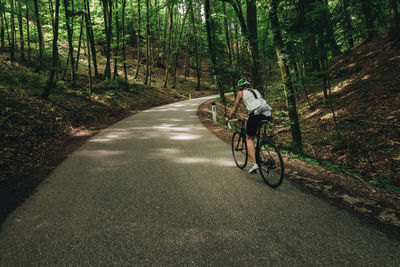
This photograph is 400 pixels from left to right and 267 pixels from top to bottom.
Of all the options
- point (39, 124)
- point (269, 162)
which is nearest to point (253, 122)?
point (269, 162)

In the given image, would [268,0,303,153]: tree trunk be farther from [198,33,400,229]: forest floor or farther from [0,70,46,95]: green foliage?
[0,70,46,95]: green foliage

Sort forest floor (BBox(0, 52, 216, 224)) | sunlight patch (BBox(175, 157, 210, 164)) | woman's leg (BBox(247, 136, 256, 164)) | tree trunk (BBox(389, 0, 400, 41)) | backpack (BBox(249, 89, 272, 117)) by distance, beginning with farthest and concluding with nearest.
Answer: tree trunk (BBox(389, 0, 400, 41)) → sunlight patch (BBox(175, 157, 210, 164)) → forest floor (BBox(0, 52, 216, 224)) → woman's leg (BBox(247, 136, 256, 164)) → backpack (BBox(249, 89, 272, 117))

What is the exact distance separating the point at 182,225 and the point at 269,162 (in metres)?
2.27

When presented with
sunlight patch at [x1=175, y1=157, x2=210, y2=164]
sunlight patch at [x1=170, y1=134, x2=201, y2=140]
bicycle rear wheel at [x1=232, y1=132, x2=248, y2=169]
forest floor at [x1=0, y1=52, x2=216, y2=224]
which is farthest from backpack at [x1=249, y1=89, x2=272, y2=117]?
forest floor at [x1=0, y1=52, x2=216, y2=224]

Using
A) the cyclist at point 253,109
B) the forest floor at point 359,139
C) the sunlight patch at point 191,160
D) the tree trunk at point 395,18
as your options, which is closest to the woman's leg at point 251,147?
the cyclist at point 253,109

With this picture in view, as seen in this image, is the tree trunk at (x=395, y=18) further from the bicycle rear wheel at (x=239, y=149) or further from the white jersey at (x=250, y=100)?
the white jersey at (x=250, y=100)

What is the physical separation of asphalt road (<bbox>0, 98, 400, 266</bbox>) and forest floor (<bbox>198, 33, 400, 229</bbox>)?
60cm

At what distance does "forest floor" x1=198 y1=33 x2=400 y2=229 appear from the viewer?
12.3 ft

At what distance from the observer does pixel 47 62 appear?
960 inches

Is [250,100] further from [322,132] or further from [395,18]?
[395,18]

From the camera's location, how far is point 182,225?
122 inches

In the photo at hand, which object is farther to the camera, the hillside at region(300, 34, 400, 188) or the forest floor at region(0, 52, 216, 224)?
the hillside at region(300, 34, 400, 188)

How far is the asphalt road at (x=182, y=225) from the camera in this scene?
8.20 ft

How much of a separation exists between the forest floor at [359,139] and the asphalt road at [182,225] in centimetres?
60
